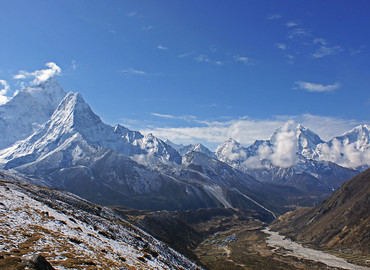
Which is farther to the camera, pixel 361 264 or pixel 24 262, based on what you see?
pixel 361 264

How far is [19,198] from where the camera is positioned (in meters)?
58.8

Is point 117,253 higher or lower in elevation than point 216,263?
higher

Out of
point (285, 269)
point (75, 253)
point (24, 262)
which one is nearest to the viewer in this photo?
point (24, 262)

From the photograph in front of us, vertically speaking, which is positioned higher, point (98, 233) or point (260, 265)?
point (98, 233)

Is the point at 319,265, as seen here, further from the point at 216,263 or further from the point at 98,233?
the point at 98,233

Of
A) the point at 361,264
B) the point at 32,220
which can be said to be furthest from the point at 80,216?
the point at 361,264

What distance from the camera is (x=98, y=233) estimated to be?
56.9 metres

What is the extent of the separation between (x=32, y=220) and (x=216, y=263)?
155 m

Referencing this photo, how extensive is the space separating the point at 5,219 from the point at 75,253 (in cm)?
1384

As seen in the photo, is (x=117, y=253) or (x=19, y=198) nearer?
(x=117, y=253)

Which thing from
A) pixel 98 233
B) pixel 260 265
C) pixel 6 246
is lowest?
pixel 260 265

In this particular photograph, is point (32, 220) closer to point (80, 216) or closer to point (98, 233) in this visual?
point (98, 233)

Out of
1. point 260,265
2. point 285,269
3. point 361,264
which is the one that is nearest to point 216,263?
point 260,265

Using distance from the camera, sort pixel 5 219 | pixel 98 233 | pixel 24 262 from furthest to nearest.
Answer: pixel 98 233, pixel 5 219, pixel 24 262
